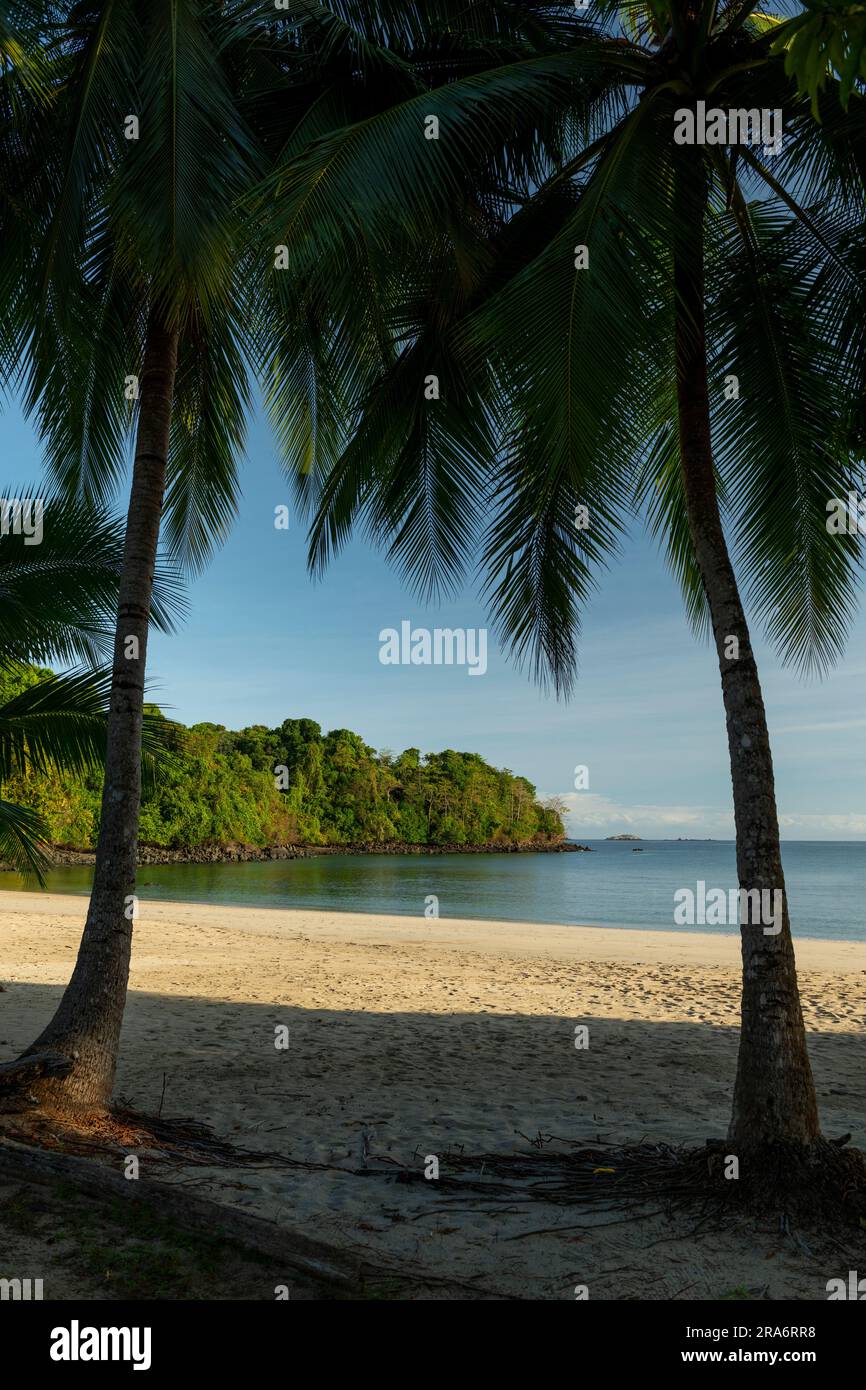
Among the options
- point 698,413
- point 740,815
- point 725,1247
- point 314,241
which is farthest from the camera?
point 698,413

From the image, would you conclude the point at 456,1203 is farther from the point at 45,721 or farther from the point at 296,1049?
the point at 45,721

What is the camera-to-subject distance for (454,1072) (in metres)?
8.39

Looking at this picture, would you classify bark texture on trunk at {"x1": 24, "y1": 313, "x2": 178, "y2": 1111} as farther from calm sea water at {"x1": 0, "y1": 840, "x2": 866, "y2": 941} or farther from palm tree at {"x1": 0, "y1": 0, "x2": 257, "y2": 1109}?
calm sea water at {"x1": 0, "y1": 840, "x2": 866, "y2": 941}

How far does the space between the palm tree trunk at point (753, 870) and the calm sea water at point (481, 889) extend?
2630cm

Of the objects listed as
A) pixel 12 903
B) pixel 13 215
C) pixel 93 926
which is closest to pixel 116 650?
pixel 93 926

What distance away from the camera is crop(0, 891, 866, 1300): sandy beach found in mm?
4500

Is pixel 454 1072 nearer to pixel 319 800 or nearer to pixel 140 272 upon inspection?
pixel 140 272

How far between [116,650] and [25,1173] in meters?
3.23

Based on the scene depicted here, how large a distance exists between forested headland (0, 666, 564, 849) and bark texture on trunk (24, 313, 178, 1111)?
158 feet

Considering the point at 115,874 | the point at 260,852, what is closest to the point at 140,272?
the point at 115,874

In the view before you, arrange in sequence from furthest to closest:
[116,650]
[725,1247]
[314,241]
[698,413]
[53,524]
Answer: [53,524], [116,650], [698,413], [314,241], [725,1247]

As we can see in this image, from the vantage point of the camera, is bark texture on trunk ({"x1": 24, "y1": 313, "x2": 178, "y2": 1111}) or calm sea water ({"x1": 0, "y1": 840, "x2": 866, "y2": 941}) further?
calm sea water ({"x1": 0, "y1": 840, "x2": 866, "y2": 941})

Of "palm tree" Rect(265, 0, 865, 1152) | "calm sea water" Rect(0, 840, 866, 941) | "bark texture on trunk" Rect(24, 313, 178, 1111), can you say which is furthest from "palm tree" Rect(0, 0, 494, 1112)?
"calm sea water" Rect(0, 840, 866, 941)

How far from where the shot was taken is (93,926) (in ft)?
20.3
